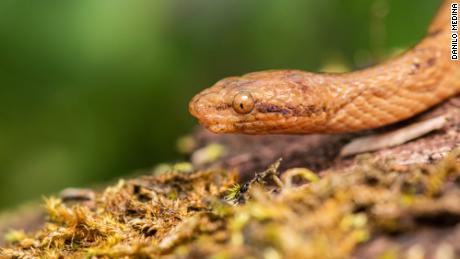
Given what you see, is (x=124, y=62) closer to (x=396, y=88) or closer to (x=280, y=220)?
(x=396, y=88)

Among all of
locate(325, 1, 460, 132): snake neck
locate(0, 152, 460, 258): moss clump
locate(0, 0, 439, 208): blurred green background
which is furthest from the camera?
locate(0, 0, 439, 208): blurred green background

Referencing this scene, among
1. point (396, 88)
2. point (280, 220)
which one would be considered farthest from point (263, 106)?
point (280, 220)

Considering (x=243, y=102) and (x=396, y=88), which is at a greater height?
(x=396, y=88)

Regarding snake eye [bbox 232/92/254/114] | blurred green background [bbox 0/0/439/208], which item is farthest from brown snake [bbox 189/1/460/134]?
blurred green background [bbox 0/0/439/208]

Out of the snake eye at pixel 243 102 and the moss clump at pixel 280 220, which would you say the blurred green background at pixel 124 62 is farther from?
the moss clump at pixel 280 220

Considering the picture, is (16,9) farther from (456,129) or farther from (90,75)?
(456,129)

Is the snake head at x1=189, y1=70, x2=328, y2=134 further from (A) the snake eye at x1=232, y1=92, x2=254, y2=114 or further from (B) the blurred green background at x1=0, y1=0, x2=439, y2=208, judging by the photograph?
(B) the blurred green background at x1=0, y1=0, x2=439, y2=208

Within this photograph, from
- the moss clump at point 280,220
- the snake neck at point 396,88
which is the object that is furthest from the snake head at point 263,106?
the moss clump at point 280,220

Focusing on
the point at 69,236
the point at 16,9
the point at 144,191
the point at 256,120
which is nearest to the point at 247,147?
the point at 256,120
